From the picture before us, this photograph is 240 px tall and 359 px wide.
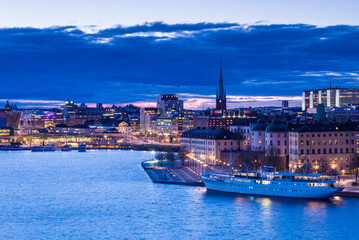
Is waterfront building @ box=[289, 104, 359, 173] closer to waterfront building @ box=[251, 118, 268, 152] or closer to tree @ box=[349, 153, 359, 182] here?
tree @ box=[349, 153, 359, 182]

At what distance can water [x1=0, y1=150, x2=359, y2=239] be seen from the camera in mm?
36438

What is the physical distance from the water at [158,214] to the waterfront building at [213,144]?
68.3 ft

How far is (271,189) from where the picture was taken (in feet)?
155

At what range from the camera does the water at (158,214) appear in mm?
36438

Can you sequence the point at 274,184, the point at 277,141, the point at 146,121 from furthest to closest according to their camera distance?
the point at 146,121 < the point at 277,141 < the point at 274,184

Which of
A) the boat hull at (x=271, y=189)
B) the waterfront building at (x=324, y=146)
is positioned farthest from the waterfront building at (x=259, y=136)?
the boat hull at (x=271, y=189)

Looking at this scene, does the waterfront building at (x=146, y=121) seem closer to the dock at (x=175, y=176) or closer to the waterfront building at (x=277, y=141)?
the dock at (x=175, y=176)

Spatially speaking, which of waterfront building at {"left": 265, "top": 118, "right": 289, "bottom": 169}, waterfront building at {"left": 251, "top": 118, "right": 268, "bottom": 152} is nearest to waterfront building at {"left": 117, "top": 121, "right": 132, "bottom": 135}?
waterfront building at {"left": 251, "top": 118, "right": 268, "bottom": 152}

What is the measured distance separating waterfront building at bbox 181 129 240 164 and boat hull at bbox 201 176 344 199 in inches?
963

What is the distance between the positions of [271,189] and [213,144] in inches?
1191

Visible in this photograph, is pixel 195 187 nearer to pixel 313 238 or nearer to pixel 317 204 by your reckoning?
pixel 317 204

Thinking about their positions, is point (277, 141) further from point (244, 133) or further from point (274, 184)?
point (244, 133)

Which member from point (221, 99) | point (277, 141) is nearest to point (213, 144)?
point (277, 141)

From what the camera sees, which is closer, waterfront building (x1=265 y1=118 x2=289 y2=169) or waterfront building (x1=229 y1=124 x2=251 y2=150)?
waterfront building (x1=265 y1=118 x2=289 y2=169)
